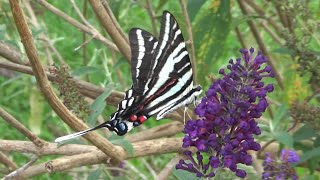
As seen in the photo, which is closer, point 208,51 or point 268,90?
point 268,90

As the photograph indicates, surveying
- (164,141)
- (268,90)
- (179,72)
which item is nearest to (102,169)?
(164,141)

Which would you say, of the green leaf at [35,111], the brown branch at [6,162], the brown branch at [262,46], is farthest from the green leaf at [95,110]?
the brown branch at [262,46]

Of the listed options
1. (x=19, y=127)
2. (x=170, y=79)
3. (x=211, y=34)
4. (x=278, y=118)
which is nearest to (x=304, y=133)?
(x=278, y=118)

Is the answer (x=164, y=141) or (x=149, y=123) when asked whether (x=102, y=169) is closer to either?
(x=164, y=141)

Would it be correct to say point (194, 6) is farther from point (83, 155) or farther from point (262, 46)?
point (83, 155)

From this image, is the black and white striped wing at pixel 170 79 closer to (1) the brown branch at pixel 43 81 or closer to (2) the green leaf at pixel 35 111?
(1) the brown branch at pixel 43 81

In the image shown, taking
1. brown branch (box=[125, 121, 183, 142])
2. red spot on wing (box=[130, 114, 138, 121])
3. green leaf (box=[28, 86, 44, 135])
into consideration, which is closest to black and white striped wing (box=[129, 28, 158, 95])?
red spot on wing (box=[130, 114, 138, 121])
